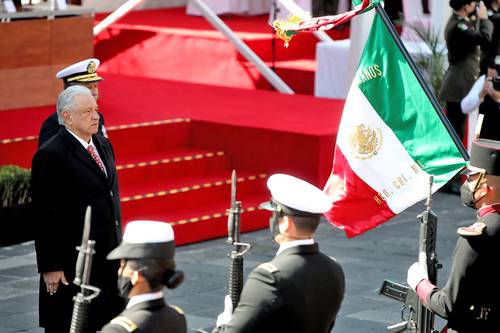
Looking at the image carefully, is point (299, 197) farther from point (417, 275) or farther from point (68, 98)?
point (68, 98)

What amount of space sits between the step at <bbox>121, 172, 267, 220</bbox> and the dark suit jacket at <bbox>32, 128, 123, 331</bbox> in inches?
166

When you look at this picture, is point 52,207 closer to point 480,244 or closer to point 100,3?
point 480,244

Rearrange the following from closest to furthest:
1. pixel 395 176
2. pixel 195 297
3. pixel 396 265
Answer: pixel 395 176 < pixel 195 297 < pixel 396 265

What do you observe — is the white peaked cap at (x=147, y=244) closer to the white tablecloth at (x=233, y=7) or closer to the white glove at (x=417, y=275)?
the white glove at (x=417, y=275)

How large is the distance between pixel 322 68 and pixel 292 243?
436 inches

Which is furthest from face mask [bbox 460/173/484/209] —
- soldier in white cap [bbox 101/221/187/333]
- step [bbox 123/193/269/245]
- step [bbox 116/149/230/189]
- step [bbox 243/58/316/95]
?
step [bbox 243/58/316/95]

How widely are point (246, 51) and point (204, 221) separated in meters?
4.68

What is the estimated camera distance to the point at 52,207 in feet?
24.5

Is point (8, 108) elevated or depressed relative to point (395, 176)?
depressed

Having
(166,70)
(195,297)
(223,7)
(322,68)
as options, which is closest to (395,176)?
(195,297)

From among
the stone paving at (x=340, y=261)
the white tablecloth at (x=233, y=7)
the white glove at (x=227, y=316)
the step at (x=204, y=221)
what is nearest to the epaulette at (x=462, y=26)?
the stone paving at (x=340, y=261)

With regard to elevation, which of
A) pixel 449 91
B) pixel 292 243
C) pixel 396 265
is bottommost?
pixel 396 265

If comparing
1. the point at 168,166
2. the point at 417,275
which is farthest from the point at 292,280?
the point at 168,166

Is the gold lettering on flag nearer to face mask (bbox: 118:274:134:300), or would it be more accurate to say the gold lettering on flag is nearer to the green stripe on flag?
the green stripe on flag
